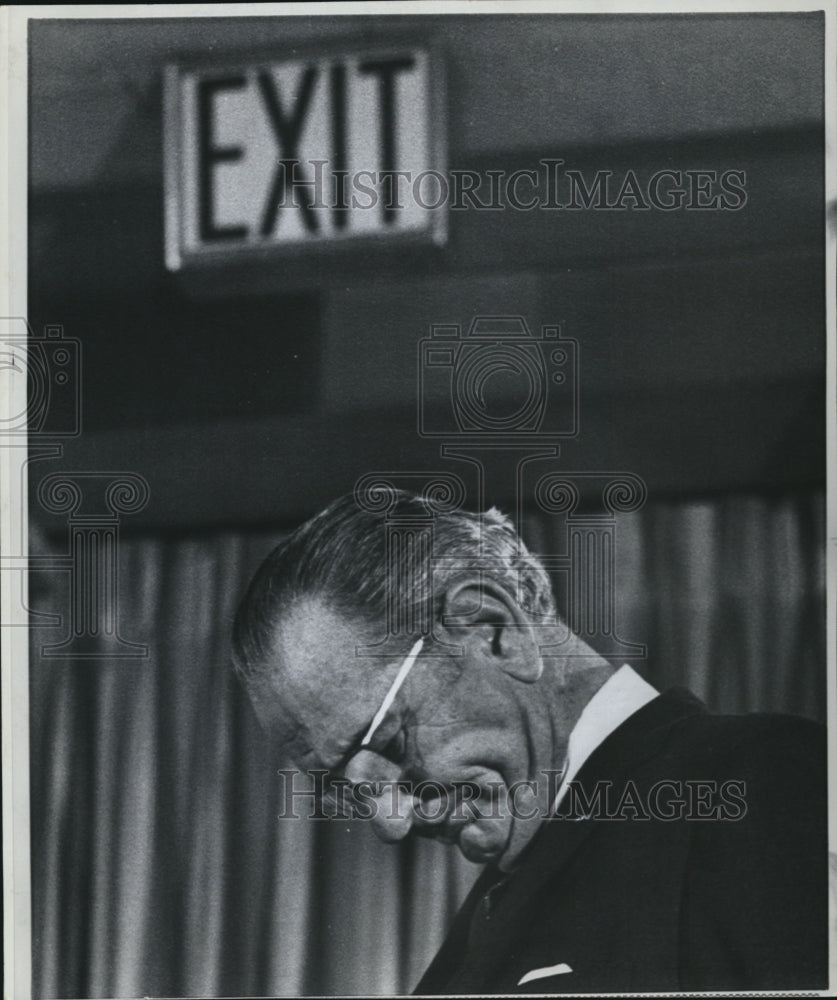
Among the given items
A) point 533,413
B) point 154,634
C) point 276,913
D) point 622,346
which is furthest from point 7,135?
point 276,913

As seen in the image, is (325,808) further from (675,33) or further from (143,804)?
(675,33)

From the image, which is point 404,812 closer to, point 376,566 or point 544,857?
point 544,857

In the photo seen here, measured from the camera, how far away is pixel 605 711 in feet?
8.61

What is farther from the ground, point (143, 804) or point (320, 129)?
point (320, 129)

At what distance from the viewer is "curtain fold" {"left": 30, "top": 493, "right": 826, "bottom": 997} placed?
260 cm

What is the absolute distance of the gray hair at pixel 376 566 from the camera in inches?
103

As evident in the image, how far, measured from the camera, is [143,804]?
261 cm

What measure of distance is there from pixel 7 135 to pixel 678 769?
272 centimetres

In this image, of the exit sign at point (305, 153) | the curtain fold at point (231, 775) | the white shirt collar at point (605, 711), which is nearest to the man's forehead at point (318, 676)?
the curtain fold at point (231, 775)
